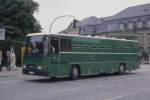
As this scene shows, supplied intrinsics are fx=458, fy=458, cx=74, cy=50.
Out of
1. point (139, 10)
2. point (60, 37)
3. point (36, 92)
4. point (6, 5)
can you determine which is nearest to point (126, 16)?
point (139, 10)

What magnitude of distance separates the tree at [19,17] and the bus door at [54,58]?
73.6 feet

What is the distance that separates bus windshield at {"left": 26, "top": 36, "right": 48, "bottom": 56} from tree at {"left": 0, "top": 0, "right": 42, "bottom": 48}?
21.8 meters

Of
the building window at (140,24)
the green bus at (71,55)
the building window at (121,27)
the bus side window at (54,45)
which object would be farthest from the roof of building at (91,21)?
the bus side window at (54,45)

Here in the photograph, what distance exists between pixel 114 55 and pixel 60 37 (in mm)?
7273

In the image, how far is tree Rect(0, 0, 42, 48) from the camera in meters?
47.3

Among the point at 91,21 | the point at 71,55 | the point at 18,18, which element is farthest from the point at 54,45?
the point at 91,21

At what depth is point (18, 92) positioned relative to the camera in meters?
18.5

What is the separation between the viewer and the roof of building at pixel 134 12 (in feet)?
336

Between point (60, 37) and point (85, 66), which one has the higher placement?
point (60, 37)

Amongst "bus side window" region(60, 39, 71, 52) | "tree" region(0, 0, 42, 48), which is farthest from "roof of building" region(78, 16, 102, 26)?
"bus side window" region(60, 39, 71, 52)

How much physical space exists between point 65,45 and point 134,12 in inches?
3213

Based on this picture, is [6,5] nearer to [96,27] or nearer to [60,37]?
[60,37]

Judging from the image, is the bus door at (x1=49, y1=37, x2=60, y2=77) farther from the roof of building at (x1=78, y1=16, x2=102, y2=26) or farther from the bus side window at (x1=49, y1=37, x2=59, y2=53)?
the roof of building at (x1=78, y1=16, x2=102, y2=26)

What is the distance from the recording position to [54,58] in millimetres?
24766
